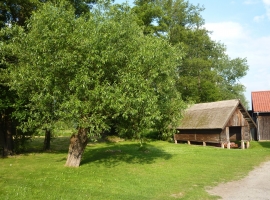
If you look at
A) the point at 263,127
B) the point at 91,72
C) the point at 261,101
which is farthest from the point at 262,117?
the point at 91,72

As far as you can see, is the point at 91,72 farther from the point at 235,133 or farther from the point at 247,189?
the point at 235,133

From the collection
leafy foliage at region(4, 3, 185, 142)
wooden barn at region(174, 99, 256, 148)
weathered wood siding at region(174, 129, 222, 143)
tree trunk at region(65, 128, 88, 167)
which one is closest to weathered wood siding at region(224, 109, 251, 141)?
wooden barn at region(174, 99, 256, 148)

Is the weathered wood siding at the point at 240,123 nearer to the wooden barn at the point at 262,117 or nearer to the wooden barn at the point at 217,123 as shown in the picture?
the wooden barn at the point at 217,123

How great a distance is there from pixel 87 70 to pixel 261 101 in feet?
106

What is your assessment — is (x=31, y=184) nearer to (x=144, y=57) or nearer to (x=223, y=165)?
(x=144, y=57)

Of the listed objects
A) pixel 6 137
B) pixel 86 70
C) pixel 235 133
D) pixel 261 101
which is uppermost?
pixel 86 70

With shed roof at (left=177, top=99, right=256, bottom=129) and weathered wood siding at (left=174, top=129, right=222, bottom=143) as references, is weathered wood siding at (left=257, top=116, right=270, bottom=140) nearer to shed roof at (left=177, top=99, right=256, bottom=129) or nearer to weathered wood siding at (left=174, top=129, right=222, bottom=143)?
shed roof at (left=177, top=99, right=256, bottom=129)

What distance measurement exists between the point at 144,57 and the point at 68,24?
15.0 ft

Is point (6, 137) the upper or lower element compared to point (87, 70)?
lower

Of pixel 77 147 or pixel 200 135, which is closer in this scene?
pixel 77 147

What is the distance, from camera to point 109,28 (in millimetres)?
14844

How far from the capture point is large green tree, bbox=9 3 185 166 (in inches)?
537

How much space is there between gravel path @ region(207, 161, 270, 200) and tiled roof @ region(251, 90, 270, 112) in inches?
942

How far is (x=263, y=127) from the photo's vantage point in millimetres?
36938
